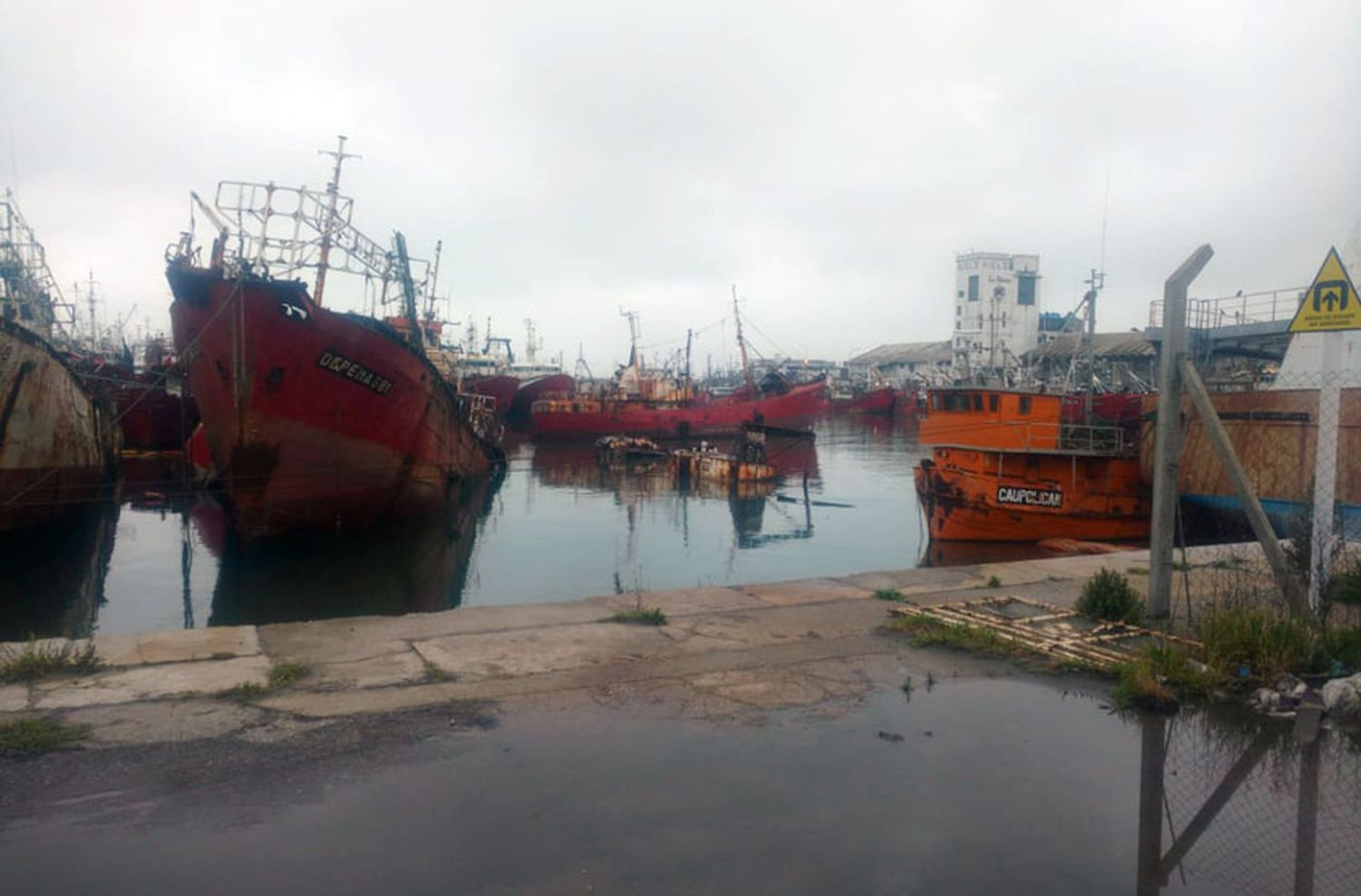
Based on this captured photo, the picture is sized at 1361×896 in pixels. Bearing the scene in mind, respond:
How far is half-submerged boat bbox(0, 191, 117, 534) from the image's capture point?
16312 mm

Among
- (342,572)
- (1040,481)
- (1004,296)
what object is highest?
(1004,296)

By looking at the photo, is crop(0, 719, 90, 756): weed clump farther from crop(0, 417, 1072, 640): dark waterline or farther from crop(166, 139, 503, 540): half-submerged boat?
crop(166, 139, 503, 540): half-submerged boat

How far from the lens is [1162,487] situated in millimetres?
6961

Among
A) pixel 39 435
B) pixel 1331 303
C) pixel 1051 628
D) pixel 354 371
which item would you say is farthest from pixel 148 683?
pixel 39 435

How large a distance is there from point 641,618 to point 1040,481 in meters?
15.4

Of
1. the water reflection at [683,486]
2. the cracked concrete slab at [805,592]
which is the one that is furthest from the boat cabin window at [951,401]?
the cracked concrete slab at [805,592]

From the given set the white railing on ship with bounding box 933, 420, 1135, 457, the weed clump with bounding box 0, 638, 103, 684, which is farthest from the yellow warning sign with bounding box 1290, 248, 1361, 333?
the white railing on ship with bounding box 933, 420, 1135, 457

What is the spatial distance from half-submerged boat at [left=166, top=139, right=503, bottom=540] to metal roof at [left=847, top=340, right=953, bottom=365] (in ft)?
252

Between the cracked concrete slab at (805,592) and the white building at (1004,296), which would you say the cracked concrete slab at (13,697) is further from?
the white building at (1004,296)

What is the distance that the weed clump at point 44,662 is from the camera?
566 cm

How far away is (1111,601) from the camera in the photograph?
290 inches

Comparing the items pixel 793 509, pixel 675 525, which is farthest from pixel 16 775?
pixel 793 509

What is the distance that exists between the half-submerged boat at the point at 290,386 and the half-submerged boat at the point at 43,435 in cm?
229

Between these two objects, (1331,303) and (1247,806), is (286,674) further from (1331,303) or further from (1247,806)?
(1331,303)
